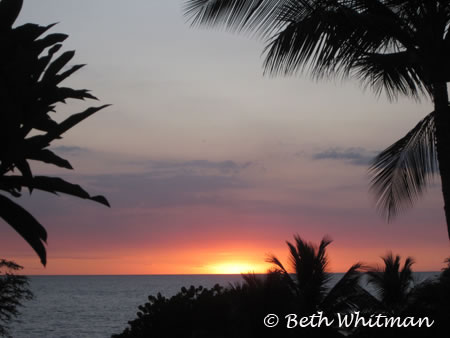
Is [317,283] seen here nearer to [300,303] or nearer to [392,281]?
[300,303]

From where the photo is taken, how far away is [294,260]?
1659 centimetres

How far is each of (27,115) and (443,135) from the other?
5500 mm

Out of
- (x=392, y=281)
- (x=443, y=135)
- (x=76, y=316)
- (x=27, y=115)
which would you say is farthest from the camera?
(x=76, y=316)

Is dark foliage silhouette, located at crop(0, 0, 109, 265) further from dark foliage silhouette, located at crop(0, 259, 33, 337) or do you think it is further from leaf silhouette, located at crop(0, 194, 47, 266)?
dark foliage silhouette, located at crop(0, 259, 33, 337)

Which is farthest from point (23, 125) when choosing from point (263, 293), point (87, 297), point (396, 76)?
point (87, 297)

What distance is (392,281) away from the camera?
18.4 metres

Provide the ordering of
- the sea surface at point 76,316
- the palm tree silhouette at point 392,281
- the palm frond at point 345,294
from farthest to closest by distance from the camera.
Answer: the sea surface at point 76,316 → the palm tree silhouette at point 392,281 → the palm frond at point 345,294

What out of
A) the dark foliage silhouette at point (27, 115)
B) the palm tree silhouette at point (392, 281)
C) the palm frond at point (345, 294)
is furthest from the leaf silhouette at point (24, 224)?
the palm tree silhouette at point (392, 281)

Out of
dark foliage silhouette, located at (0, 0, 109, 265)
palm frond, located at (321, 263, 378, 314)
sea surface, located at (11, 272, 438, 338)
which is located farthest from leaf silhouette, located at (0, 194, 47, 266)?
sea surface, located at (11, 272, 438, 338)

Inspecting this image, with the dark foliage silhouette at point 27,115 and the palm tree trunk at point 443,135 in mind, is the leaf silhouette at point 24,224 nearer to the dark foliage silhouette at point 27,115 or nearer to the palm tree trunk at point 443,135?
the dark foliage silhouette at point 27,115

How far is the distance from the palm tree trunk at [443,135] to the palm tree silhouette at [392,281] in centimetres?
1017

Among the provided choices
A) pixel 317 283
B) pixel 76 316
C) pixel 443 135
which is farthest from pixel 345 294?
pixel 76 316

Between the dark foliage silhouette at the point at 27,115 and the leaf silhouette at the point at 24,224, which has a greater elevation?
the dark foliage silhouette at the point at 27,115

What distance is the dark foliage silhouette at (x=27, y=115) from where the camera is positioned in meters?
5.23
